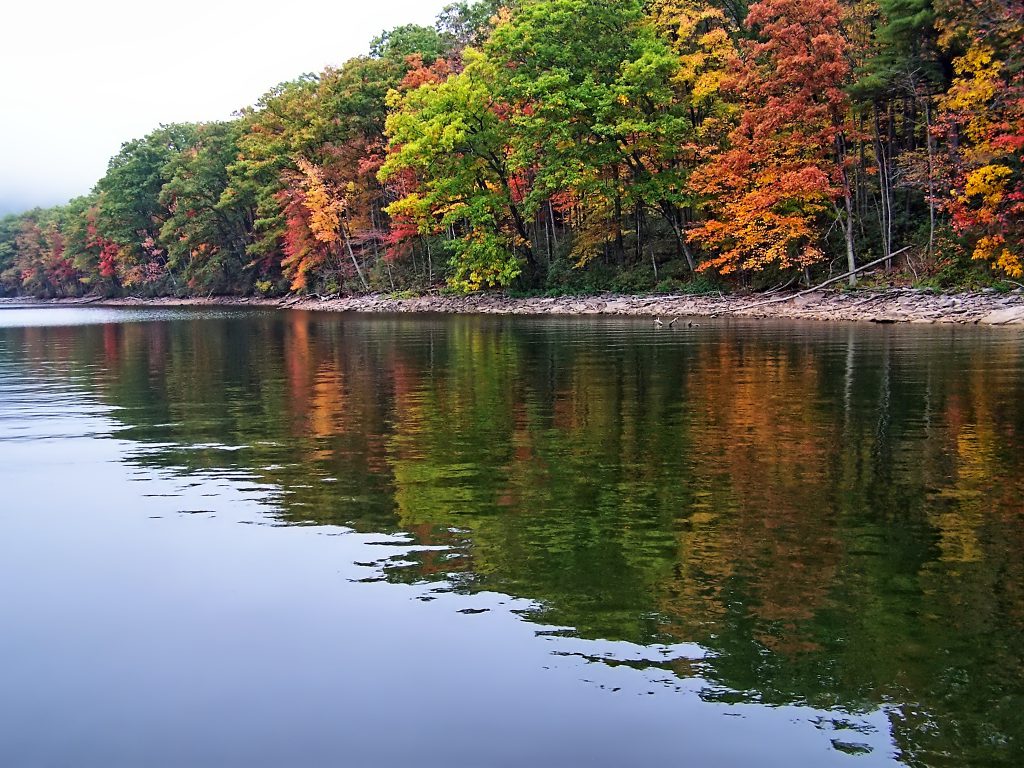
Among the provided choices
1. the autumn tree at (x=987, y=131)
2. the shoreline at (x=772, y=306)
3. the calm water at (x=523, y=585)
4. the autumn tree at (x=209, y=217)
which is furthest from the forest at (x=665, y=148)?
the calm water at (x=523, y=585)

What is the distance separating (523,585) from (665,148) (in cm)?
3751

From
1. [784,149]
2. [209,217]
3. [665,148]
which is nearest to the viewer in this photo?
[784,149]

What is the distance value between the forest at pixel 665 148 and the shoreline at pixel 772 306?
1250mm

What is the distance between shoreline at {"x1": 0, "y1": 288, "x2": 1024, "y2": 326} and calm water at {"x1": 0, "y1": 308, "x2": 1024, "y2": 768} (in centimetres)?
1770

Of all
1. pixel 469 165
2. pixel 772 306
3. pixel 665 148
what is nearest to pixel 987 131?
pixel 772 306

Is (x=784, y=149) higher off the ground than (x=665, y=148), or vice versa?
(x=665, y=148)

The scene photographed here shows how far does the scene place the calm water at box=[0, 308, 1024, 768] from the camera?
4.20 meters

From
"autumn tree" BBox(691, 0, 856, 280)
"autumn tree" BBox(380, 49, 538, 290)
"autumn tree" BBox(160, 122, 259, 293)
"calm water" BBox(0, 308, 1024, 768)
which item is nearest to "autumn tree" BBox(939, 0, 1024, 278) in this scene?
"autumn tree" BBox(691, 0, 856, 280)

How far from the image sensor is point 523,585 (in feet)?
19.7

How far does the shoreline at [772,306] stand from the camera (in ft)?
94.0

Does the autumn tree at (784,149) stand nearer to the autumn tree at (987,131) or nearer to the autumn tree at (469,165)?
the autumn tree at (987,131)

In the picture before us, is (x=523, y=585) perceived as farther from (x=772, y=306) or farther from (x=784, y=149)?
(x=784, y=149)

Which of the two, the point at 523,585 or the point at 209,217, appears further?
the point at 209,217

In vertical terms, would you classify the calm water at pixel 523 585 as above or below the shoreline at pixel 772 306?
below
